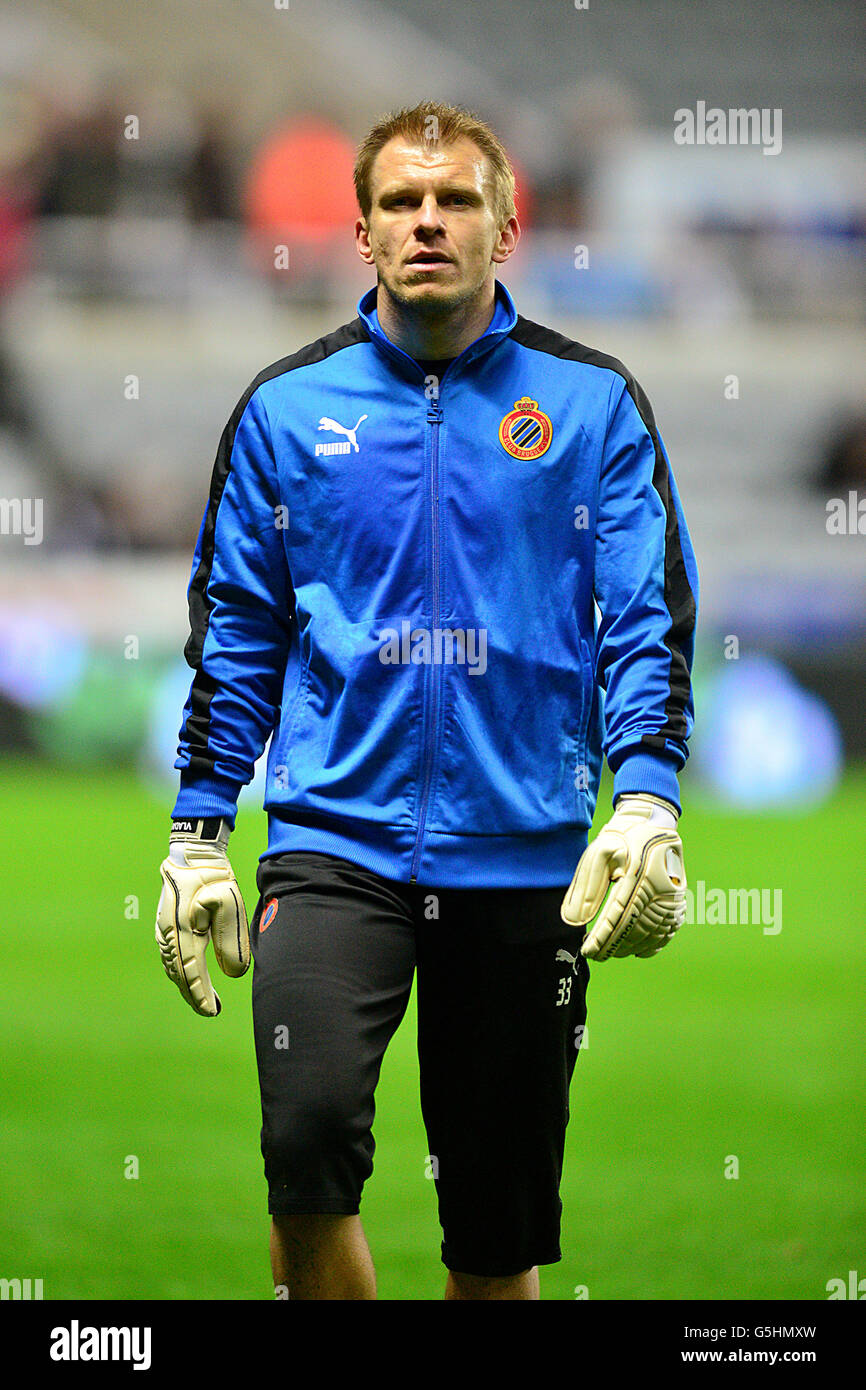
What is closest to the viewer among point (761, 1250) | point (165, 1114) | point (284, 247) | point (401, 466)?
point (401, 466)

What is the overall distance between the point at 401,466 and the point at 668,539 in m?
0.47

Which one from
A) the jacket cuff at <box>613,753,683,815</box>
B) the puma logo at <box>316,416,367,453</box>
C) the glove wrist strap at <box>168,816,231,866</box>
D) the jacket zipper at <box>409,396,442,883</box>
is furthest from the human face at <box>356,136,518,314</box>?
the glove wrist strap at <box>168,816,231,866</box>

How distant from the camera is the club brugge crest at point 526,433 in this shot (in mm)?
3016

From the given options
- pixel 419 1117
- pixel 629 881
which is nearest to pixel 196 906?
pixel 629 881

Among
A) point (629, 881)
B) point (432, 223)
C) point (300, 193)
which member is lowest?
point (629, 881)

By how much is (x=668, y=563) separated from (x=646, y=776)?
379 millimetres

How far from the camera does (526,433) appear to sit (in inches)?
119

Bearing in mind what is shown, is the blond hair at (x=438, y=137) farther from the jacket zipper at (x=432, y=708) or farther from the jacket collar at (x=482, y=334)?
the jacket zipper at (x=432, y=708)

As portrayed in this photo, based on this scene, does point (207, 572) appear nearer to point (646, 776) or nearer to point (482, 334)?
point (482, 334)

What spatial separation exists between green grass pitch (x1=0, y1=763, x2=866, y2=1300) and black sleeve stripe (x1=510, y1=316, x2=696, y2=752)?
148 cm

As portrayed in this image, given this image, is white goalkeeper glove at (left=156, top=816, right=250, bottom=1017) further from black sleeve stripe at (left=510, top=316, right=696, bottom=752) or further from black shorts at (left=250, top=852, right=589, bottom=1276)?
black sleeve stripe at (left=510, top=316, right=696, bottom=752)

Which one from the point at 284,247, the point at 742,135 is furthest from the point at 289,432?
the point at 742,135

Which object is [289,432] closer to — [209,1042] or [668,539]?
[668,539]

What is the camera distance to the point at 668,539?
9.91ft
